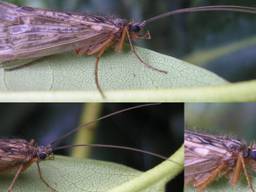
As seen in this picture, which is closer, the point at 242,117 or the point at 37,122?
the point at 242,117

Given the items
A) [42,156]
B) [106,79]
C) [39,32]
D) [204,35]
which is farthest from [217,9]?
[42,156]

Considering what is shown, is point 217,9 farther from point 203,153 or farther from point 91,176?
point 91,176

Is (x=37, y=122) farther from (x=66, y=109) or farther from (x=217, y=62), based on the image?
(x=217, y=62)

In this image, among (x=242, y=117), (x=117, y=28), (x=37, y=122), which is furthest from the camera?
(x=37, y=122)

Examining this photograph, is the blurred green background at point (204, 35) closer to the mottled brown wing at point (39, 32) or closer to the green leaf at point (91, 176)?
the mottled brown wing at point (39, 32)

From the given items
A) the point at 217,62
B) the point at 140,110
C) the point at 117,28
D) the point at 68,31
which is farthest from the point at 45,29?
the point at 217,62

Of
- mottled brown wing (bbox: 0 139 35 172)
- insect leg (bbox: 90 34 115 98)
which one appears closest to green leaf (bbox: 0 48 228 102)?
insect leg (bbox: 90 34 115 98)

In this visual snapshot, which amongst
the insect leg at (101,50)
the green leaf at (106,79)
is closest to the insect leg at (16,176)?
the green leaf at (106,79)
